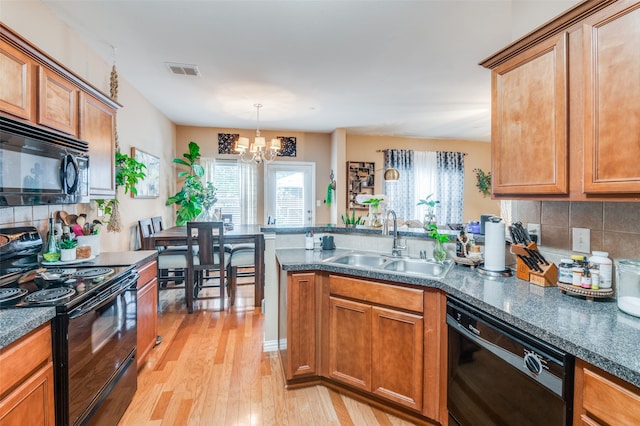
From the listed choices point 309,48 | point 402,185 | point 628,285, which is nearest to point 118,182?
point 309,48

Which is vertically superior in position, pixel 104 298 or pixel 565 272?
pixel 565 272

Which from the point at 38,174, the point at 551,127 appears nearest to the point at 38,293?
the point at 38,174

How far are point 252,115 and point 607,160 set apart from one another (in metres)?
4.54

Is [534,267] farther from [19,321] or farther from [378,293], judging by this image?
[19,321]

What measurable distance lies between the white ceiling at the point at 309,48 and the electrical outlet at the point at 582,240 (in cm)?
117

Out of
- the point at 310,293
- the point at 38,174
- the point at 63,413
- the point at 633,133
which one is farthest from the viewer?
the point at 310,293

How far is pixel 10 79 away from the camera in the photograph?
1434 mm

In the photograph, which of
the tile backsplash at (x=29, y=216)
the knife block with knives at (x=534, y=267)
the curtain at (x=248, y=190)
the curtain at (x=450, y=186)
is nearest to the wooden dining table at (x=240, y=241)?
the tile backsplash at (x=29, y=216)

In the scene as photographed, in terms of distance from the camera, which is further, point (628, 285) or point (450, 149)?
point (450, 149)

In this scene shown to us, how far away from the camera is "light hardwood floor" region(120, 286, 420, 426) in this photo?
1.82m

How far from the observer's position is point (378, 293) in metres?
1.82

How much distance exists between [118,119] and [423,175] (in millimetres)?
5541

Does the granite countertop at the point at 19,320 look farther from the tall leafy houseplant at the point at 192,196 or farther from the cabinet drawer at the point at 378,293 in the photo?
the tall leafy houseplant at the point at 192,196

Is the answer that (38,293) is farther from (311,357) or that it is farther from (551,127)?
(551,127)
